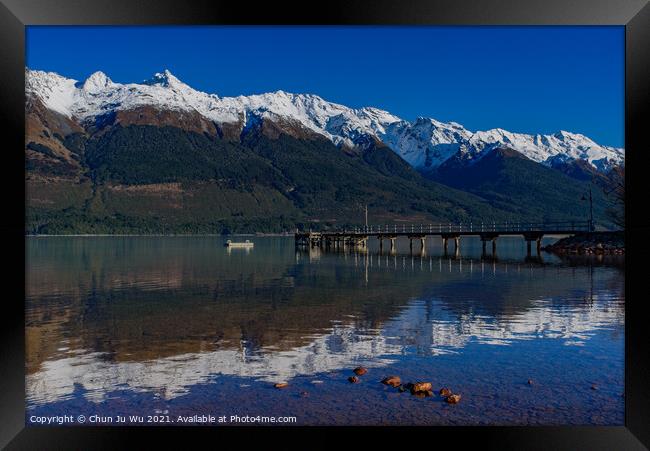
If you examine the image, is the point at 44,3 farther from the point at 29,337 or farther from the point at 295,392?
the point at 29,337

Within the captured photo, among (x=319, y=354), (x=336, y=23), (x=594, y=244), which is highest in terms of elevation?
(x=336, y=23)

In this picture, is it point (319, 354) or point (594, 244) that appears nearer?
point (319, 354)

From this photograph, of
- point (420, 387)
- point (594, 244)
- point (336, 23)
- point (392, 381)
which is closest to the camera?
point (336, 23)

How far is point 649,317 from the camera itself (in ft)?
26.8

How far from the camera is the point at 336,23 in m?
9.00

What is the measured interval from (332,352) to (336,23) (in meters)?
9.35

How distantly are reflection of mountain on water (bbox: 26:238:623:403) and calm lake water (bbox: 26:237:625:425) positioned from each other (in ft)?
0.22

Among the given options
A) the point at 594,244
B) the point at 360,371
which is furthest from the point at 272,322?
the point at 594,244

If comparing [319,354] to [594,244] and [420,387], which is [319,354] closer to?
[420,387]

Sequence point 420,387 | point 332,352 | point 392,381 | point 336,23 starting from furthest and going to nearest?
point 332,352, point 392,381, point 420,387, point 336,23

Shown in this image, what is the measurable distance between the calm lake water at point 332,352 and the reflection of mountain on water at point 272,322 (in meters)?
0.07

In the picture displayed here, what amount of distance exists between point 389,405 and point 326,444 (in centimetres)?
351

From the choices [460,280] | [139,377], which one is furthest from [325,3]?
[460,280]

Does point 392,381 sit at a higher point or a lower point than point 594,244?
lower
